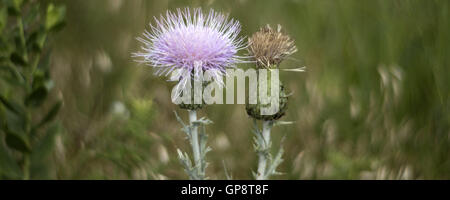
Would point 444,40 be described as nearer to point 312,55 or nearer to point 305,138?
point 312,55

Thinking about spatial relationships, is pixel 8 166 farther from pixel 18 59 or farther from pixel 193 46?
pixel 193 46

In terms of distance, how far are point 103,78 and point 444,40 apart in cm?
124

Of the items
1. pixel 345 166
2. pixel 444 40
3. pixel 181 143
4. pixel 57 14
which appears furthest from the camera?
pixel 444 40

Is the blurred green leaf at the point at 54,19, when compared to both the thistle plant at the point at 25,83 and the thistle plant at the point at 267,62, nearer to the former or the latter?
the thistle plant at the point at 25,83

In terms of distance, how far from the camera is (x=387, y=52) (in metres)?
1.57

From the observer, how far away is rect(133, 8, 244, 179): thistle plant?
1111 millimetres

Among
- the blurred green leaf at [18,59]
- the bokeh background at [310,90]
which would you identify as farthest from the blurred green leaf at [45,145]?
the bokeh background at [310,90]

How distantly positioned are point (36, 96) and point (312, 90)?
950mm

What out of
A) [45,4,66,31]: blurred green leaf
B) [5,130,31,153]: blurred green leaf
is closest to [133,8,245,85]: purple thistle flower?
[45,4,66,31]: blurred green leaf

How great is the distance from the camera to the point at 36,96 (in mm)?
869

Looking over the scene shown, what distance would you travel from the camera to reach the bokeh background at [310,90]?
4.61ft

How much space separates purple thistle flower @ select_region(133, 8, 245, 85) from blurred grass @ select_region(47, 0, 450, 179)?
0.30m

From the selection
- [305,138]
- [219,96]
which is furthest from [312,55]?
[219,96]

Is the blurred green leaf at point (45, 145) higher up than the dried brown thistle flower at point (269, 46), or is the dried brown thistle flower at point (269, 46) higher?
the dried brown thistle flower at point (269, 46)
